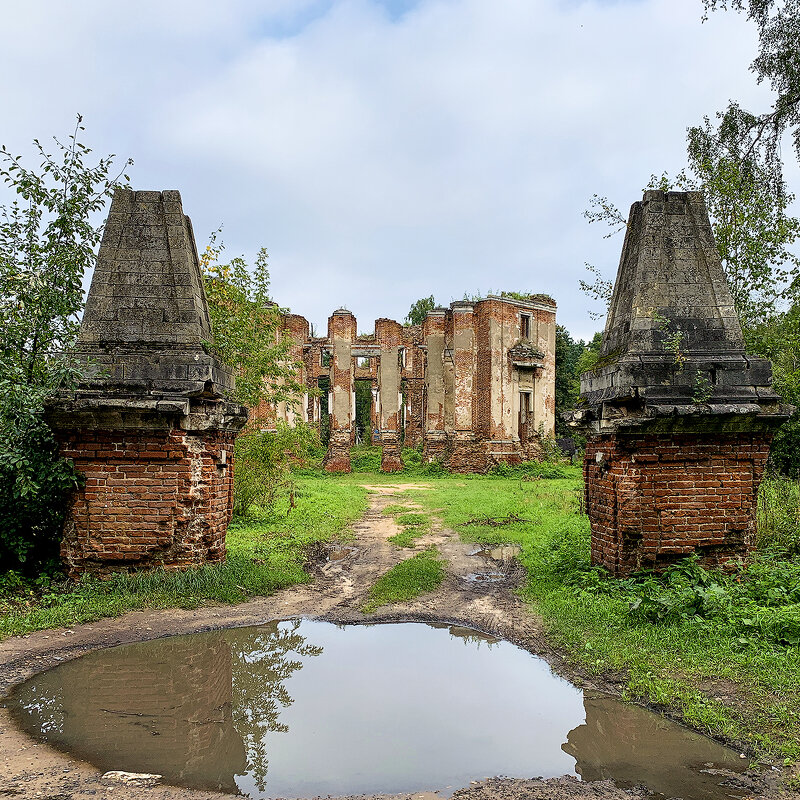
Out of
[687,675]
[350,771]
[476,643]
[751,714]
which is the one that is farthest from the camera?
[476,643]

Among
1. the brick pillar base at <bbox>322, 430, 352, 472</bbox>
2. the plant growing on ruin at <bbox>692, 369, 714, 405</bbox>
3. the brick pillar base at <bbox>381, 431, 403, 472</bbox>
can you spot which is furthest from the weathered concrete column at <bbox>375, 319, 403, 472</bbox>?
the plant growing on ruin at <bbox>692, 369, 714, 405</bbox>

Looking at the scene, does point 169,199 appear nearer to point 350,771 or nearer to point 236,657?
point 236,657

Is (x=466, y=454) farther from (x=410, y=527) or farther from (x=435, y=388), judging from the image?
(x=410, y=527)

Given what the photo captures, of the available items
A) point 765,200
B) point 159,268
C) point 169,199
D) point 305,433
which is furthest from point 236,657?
point 765,200

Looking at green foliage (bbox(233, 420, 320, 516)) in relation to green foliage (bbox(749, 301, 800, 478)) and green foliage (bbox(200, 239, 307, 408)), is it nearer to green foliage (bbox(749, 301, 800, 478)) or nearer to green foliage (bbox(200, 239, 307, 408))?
green foliage (bbox(200, 239, 307, 408))

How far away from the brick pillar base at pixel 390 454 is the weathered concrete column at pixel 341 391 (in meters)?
1.63

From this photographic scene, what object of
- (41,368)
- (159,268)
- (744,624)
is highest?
(159,268)

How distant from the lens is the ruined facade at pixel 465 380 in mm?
25422

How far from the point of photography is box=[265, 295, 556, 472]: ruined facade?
25.4 m

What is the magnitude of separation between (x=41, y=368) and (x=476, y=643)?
5.38 meters

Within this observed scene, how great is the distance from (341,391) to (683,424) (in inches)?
856

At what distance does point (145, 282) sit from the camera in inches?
253

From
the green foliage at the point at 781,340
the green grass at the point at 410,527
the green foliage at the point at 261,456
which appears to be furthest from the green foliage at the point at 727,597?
the green foliage at the point at 261,456

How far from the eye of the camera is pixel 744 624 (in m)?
4.83
